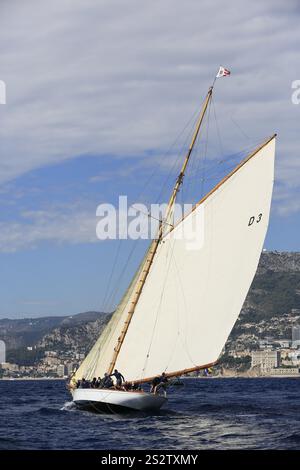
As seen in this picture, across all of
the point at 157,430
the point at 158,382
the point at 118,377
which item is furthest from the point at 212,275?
the point at 157,430

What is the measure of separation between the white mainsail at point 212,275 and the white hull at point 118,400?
1866mm

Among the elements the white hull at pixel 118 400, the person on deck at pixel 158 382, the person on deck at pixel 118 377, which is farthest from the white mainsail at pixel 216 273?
the white hull at pixel 118 400

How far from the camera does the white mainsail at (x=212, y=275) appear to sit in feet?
199

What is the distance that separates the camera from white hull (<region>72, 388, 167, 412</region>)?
2341 inches

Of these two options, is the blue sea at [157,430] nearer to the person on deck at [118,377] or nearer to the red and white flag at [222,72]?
the person on deck at [118,377]

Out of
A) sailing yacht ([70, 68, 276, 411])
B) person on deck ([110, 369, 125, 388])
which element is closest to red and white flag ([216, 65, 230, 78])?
sailing yacht ([70, 68, 276, 411])

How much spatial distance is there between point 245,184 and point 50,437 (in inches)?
827

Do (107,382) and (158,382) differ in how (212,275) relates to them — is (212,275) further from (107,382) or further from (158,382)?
(107,382)

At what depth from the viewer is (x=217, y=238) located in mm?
60906

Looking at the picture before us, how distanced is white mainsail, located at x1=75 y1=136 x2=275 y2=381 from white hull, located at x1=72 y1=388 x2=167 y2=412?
187cm
